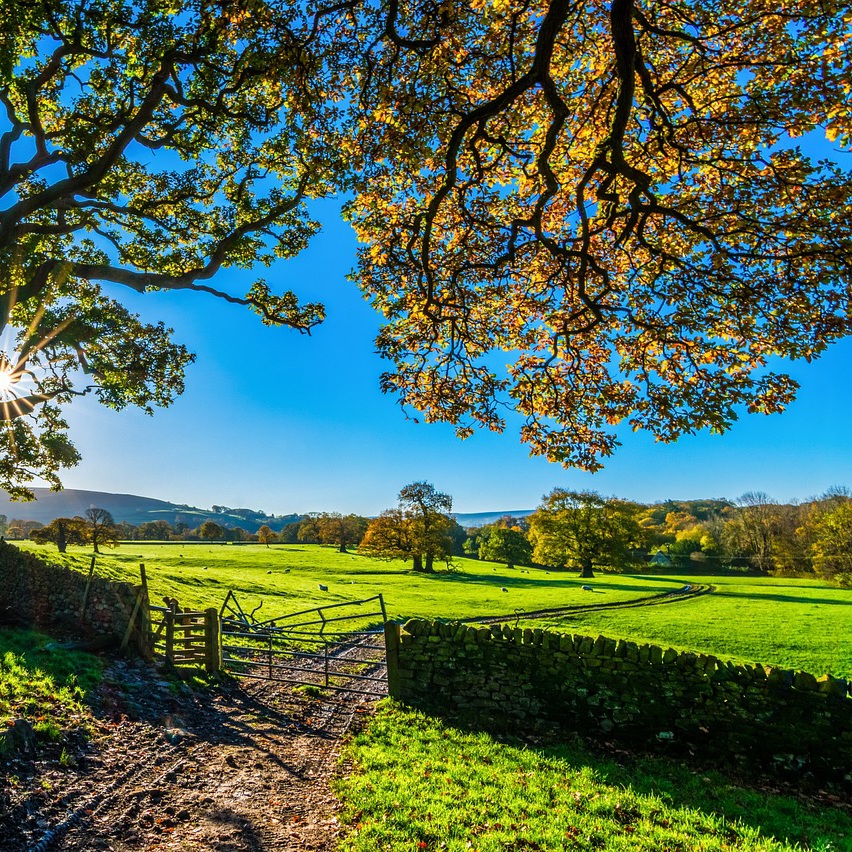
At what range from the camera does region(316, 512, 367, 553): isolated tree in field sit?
90.5 metres

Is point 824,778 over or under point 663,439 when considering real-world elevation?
under

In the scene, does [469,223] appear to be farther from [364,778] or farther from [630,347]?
[364,778]

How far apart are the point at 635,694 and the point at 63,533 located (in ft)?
175

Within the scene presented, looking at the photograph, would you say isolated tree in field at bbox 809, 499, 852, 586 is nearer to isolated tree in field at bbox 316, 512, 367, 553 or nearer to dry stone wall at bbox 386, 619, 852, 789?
dry stone wall at bbox 386, 619, 852, 789

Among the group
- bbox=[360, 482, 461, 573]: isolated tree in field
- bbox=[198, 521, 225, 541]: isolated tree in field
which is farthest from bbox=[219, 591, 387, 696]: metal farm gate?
bbox=[198, 521, 225, 541]: isolated tree in field

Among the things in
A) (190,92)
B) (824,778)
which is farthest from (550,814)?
(190,92)

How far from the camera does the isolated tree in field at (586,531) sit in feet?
199

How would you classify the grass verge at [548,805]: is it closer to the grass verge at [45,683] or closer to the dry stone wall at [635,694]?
the dry stone wall at [635,694]

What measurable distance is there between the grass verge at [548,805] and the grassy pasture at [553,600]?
48.7 feet

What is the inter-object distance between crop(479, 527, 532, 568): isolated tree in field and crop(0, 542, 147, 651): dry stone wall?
7357 centimetres

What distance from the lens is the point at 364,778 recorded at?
7.41 metres

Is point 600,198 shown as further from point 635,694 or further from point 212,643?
point 212,643

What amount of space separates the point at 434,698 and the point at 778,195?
1263cm

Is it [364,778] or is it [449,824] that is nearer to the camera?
[449,824]
